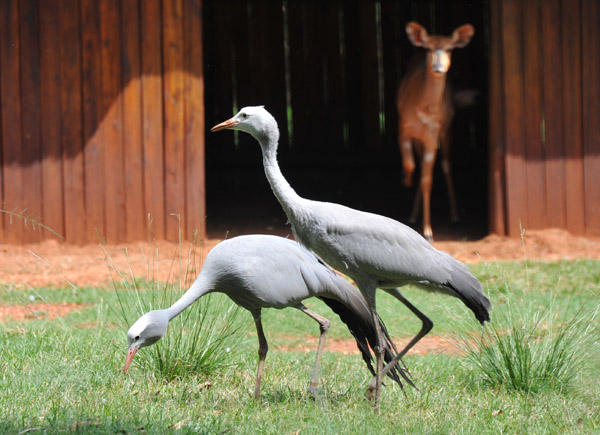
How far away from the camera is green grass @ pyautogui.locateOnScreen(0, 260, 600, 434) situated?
14.5ft

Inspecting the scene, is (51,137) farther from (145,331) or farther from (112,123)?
(145,331)

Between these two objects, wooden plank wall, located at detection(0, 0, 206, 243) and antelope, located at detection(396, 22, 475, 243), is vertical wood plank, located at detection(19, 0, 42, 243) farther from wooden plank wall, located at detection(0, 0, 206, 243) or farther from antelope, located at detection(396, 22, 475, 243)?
antelope, located at detection(396, 22, 475, 243)

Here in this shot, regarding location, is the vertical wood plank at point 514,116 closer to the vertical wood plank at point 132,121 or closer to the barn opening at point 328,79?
the vertical wood plank at point 132,121

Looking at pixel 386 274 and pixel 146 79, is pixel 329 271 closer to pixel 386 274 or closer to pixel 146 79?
pixel 386 274

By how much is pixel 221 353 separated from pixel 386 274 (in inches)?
51.6

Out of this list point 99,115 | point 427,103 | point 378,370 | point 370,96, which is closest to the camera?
point 378,370

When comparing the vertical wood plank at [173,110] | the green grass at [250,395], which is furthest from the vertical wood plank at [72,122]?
the green grass at [250,395]

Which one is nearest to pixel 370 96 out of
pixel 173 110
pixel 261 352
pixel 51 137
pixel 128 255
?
pixel 173 110

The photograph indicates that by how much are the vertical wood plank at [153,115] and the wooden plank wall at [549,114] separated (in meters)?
3.97

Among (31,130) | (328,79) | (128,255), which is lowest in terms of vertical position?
(128,255)

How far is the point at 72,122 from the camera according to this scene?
1020 centimetres

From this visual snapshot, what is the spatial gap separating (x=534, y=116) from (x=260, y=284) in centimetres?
674

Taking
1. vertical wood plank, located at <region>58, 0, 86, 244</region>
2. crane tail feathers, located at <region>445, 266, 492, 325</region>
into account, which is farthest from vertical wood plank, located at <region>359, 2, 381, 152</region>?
crane tail feathers, located at <region>445, 266, 492, 325</region>

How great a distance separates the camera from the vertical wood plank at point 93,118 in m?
10.1
